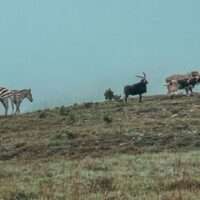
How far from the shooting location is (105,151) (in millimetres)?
25016

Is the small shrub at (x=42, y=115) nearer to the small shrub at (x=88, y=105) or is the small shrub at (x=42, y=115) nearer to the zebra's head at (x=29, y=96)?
the small shrub at (x=88, y=105)

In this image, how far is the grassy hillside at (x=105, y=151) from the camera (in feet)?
47.5

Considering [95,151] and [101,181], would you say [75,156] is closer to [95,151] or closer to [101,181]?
[95,151]

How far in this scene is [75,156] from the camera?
24.3m

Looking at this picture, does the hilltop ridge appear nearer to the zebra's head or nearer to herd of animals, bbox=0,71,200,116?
herd of animals, bbox=0,71,200,116

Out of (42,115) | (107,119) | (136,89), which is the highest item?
(136,89)

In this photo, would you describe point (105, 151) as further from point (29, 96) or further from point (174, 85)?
point (29, 96)

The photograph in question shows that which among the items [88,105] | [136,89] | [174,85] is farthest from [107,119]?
[174,85]

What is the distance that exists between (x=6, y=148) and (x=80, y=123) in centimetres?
623

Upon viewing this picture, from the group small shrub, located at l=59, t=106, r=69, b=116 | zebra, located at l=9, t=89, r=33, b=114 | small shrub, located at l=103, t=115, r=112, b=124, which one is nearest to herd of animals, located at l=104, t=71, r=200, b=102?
small shrub, located at l=59, t=106, r=69, b=116

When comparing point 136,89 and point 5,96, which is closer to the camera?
point 136,89

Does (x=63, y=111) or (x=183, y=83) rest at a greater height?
(x=183, y=83)

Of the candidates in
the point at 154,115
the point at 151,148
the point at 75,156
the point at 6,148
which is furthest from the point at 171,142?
the point at 154,115

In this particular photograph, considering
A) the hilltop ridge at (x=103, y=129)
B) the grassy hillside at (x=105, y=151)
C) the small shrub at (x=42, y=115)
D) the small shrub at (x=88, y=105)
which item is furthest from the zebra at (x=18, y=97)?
the small shrub at (x=42, y=115)
